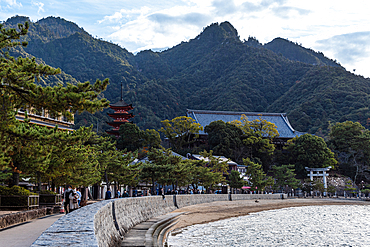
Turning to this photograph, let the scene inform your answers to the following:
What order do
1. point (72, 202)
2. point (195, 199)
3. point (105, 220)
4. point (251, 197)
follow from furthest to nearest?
point (251, 197), point (195, 199), point (72, 202), point (105, 220)

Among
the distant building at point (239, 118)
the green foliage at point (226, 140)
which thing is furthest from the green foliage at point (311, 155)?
the green foliage at point (226, 140)

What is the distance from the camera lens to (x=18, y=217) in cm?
1520

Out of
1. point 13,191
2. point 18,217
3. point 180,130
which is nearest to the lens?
point 18,217

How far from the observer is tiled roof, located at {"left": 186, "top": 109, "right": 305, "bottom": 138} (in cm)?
10192

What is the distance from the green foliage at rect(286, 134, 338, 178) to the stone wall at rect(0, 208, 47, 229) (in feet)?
237

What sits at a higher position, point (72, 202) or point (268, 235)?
point (72, 202)

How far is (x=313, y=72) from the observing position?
14612cm

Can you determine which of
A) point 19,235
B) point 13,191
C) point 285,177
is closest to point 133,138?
point 285,177

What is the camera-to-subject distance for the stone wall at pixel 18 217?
13.5 metres

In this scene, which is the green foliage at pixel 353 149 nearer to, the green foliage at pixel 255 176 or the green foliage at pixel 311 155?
the green foliage at pixel 311 155

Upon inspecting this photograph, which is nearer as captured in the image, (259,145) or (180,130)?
(259,145)

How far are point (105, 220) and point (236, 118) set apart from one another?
3911 inches

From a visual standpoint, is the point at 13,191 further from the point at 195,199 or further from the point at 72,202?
the point at 195,199

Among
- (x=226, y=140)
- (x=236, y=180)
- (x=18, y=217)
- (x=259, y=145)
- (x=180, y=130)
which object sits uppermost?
(x=180, y=130)
